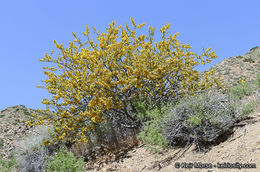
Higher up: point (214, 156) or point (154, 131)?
point (154, 131)

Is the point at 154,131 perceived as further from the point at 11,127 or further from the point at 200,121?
the point at 11,127

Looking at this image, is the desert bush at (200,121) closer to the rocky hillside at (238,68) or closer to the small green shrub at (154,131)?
the small green shrub at (154,131)

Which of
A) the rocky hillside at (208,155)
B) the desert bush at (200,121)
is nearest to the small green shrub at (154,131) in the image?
the desert bush at (200,121)

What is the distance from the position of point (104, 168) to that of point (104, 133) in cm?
172

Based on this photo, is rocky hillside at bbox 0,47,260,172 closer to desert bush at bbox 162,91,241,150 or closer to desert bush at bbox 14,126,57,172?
desert bush at bbox 162,91,241,150

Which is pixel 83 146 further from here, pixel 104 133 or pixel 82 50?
pixel 82 50

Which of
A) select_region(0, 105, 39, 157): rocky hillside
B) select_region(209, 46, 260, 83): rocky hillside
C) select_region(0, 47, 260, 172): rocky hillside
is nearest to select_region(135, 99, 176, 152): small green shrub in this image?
select_region(0, 47, 260, 172): rocky hillside

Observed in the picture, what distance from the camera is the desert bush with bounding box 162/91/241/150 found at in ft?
15.0

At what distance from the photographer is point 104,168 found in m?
5.87

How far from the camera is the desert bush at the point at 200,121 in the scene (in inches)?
180

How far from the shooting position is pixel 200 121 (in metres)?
4.58

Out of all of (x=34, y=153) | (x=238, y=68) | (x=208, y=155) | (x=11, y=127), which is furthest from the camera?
(x=238, y=68)

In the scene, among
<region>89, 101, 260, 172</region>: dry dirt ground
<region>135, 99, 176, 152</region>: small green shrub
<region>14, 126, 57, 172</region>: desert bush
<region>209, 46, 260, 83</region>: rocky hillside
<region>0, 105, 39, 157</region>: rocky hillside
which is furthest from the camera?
<region>209, 46, 260, 83</region>: rocky hillside

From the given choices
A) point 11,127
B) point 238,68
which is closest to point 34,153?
point 11,127
